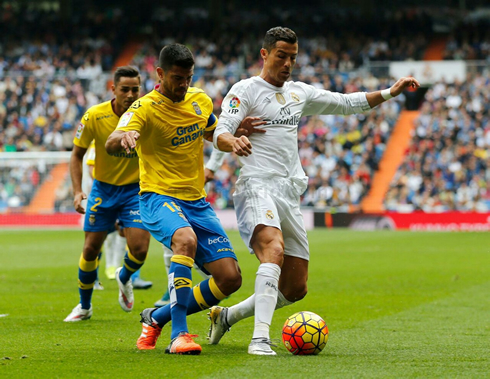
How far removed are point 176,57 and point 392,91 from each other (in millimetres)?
1967

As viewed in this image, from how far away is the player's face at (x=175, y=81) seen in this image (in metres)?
6.18

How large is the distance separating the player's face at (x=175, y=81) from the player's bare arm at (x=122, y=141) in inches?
24.5

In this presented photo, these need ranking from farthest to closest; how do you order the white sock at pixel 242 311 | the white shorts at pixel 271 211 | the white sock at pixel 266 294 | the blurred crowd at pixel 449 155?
the blurred crowd at pixel 449 155
the white sock at pixel 242 311
the white shorts at pixel 271 211
the white sock at pixel 266 294

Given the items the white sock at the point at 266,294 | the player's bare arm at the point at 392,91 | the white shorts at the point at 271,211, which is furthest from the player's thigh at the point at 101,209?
the player's bare arm at the point at 392,91

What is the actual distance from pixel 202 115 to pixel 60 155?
75.0 feet

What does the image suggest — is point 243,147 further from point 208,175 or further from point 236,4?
point 236,4

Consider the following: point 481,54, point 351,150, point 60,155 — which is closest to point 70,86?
point 60,155

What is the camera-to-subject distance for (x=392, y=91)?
22.5 feet

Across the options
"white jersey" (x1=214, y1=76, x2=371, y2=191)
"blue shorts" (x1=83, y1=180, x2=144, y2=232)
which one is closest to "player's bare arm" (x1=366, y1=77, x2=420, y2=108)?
"white jersey" (x1=214, y1=76, x2=371, y2=191)

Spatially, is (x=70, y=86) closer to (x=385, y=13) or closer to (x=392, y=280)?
(x=385, y=13)

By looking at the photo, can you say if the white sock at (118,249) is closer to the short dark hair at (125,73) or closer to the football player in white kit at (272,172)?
the short dark hair at (125,73)

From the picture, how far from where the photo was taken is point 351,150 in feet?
101

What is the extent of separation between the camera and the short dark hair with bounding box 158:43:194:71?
6.08 meters

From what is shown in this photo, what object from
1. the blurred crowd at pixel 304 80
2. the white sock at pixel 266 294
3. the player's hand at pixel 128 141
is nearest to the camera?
the player's hand at pixel 128 141
